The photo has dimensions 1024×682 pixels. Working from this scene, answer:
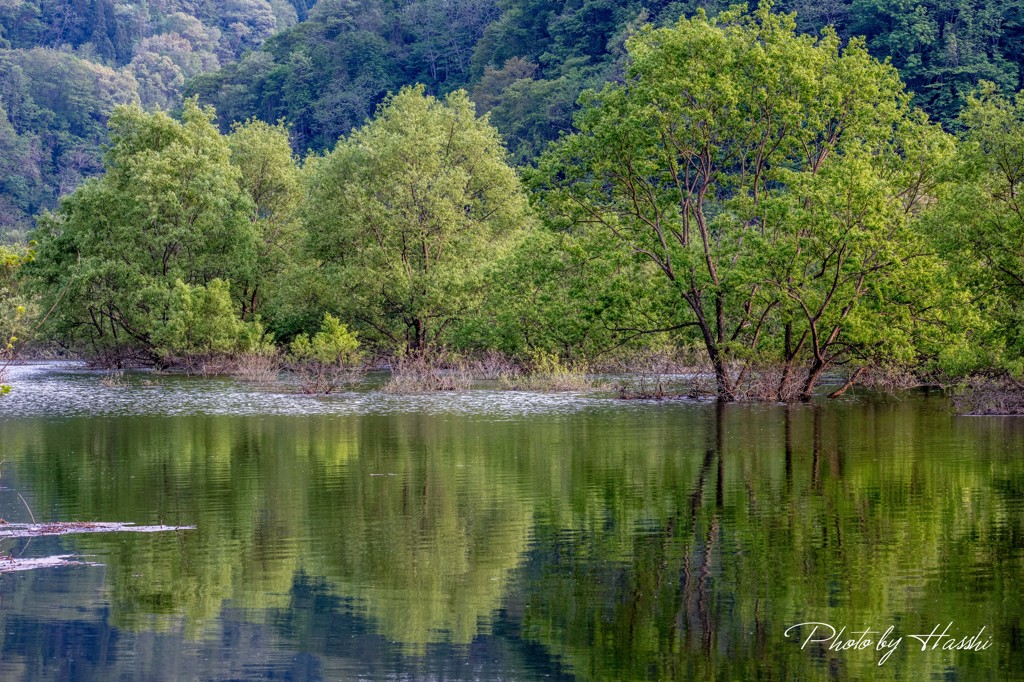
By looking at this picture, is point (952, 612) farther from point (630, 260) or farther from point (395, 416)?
point (630, 260)

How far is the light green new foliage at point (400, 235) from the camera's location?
58812 millimetres

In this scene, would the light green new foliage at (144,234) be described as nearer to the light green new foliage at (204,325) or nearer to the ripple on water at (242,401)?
the light green new foliage at (204,325)

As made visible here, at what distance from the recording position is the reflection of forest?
44.1 ft

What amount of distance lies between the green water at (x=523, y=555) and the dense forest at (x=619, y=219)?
3.94 m

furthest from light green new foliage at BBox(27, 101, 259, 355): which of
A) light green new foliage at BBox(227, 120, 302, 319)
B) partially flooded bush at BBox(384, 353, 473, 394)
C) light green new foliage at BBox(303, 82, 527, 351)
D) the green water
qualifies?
the green water

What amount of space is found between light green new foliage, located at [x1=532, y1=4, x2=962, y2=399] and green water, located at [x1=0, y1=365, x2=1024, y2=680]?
26.3ft

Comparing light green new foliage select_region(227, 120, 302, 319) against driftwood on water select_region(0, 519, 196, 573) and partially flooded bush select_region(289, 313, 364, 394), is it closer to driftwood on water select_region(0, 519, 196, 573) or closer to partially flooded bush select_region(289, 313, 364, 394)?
partially flooded bush select_region(289, 313, 364, 394)

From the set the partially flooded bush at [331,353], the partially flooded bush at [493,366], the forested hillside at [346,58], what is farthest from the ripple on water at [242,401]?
the forested hillside at [346,58]

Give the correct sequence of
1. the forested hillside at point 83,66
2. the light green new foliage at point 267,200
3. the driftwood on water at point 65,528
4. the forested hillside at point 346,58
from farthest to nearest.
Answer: the forested hillside at point 83,66 → the forested hillside at point 346,58 → the light green new foliage at point 267,200 → the driftwood on water at point 65,528

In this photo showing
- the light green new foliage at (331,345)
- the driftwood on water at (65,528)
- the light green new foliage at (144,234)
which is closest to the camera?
the driftwood on water at (65,528)

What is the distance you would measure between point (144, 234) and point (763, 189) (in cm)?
3327

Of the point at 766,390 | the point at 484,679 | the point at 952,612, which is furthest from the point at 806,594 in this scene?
the point at 766,390

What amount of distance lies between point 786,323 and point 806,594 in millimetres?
26518

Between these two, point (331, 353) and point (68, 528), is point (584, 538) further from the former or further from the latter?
point (331, 353)
